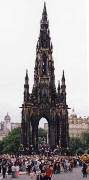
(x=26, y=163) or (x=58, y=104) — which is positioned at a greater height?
(x=58, y=104)

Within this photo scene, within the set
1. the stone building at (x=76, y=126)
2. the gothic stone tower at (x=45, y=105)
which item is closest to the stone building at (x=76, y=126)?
the stone building at (x=76, y=126)

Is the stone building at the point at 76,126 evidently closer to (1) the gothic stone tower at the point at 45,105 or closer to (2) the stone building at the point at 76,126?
(2) the stone building at the point at 76,126

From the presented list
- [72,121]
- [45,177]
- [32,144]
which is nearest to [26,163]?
[45,177]

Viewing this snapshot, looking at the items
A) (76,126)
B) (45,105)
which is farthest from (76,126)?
(45,105)

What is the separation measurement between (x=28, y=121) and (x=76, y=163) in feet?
58.8

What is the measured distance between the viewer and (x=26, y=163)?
38.0 metres

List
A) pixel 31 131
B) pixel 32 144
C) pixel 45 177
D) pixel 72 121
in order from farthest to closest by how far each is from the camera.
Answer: pixel 72 121 → pixel 31 131 → pixel 32 144 → pixel 45 177

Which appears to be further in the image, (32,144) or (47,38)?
(47,38)

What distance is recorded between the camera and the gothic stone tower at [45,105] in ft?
210

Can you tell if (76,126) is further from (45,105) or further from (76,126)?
(45,105)

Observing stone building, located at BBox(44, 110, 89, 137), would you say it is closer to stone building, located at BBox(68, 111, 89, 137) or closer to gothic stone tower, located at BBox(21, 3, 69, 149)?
stone building, located at BBox(68, 111, 89, 137)

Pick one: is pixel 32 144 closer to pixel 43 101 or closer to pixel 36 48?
pixel 43 101

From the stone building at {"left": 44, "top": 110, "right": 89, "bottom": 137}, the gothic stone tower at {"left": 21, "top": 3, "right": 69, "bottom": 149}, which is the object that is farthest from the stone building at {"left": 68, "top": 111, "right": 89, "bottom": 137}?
the gothic stone tower at {"left": 21, "top": 3, "right": 69, "bottom": 149}

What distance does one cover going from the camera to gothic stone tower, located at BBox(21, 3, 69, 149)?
210ft
